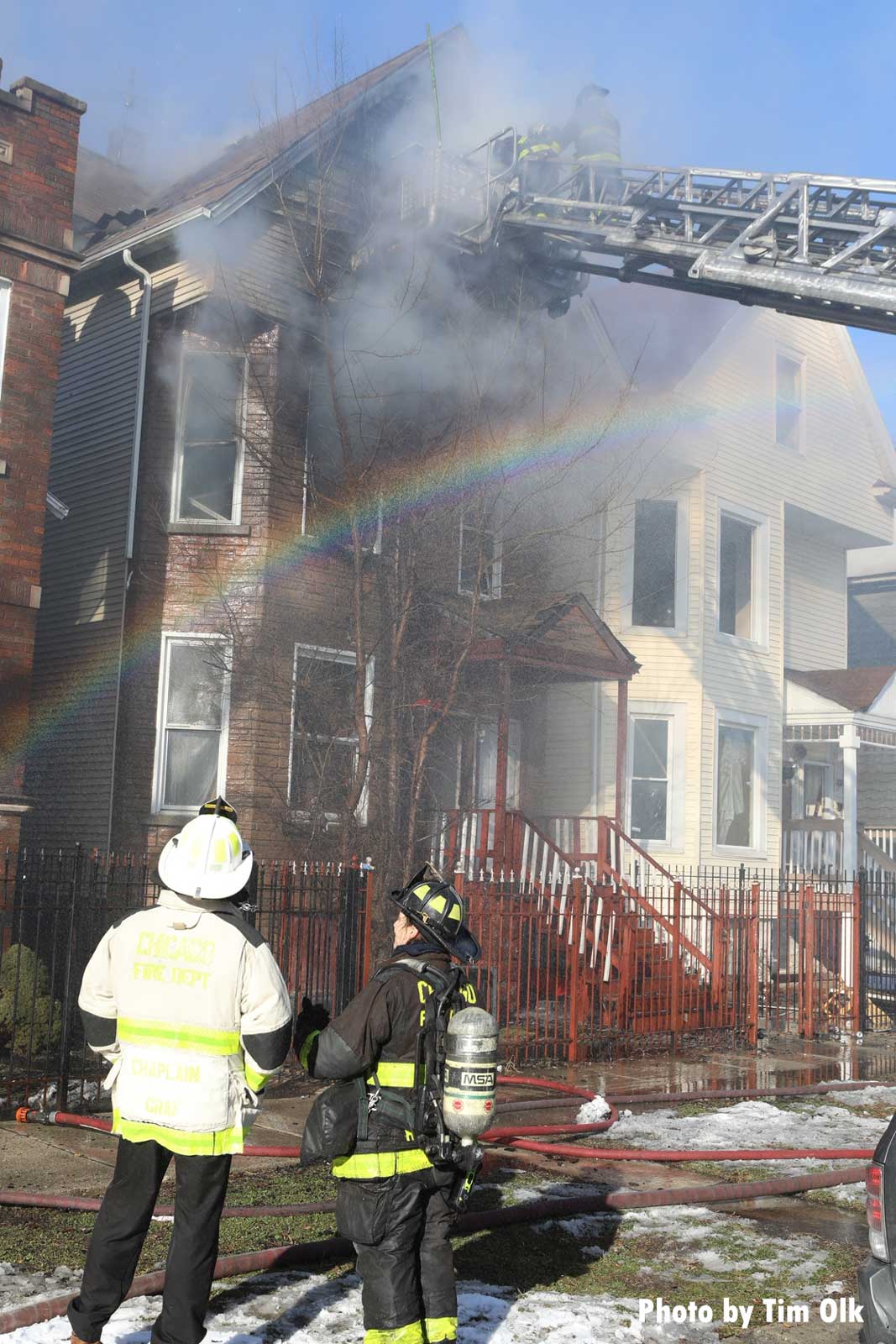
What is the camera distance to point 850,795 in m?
17.7

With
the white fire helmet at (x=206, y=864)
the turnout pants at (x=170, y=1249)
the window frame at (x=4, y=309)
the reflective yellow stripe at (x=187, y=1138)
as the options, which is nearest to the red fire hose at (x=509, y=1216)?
the turnout pants at (x=170, y=1249)

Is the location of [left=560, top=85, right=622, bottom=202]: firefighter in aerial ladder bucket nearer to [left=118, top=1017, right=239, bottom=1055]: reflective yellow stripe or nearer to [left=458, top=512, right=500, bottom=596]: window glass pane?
[left=458, top=512, right=500, bottom=596]: window glass pane

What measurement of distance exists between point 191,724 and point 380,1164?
387 inches

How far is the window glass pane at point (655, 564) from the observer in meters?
17.3

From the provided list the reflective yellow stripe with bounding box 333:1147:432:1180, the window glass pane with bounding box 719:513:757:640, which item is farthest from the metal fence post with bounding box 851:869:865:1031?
the reflective yellow stripe with bounding box 333:1147:432:1180

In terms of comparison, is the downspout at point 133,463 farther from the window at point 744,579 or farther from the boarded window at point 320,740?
the window at point 744,579

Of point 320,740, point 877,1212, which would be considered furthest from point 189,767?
point 877,1212

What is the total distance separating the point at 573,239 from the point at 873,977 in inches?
371

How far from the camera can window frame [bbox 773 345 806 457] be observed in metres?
19.2

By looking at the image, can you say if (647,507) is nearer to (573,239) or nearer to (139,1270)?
(573,239)

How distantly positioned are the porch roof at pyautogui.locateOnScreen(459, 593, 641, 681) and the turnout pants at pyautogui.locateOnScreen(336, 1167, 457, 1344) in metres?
9.57

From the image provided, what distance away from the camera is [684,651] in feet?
56.3

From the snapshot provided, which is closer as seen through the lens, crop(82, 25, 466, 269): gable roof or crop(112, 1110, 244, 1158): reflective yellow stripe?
crop(112, 1110, 244, 1158): reflective yellow stripe

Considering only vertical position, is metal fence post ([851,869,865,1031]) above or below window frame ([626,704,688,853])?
below
